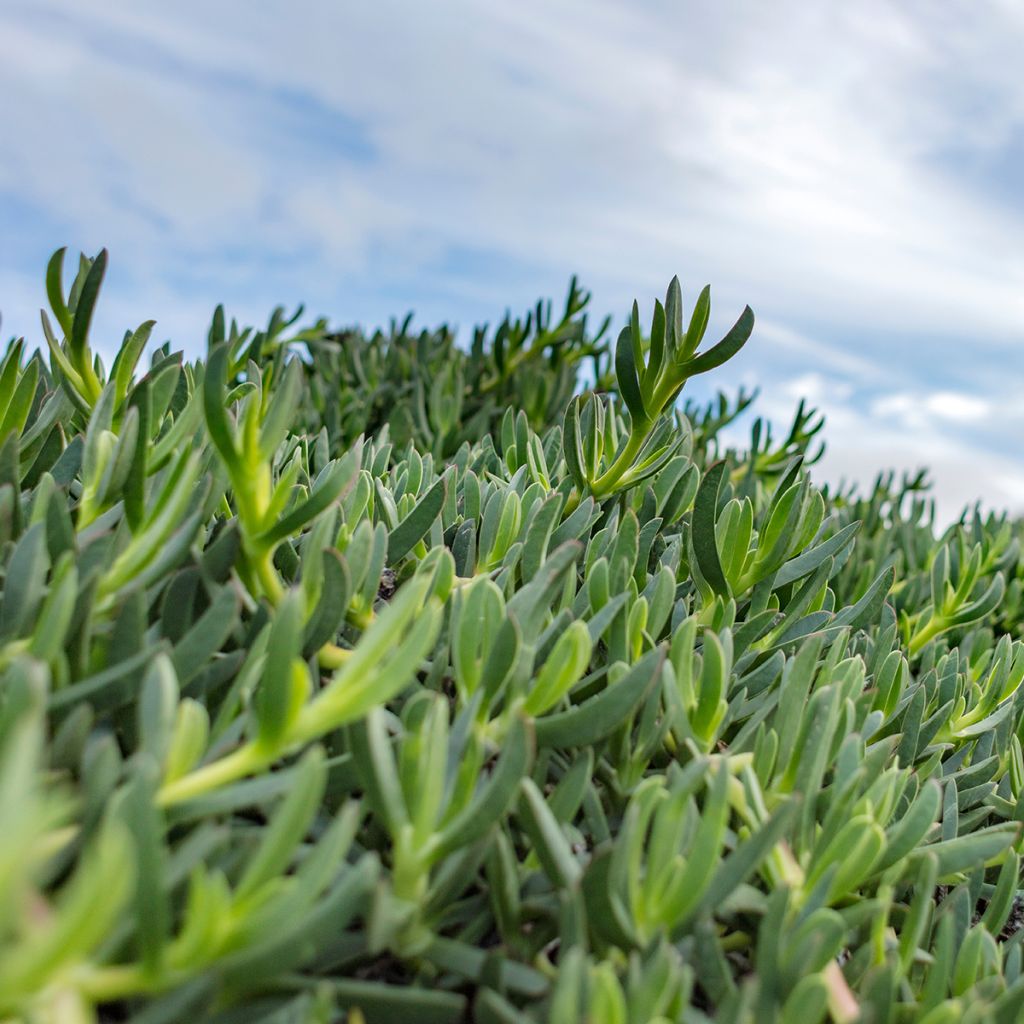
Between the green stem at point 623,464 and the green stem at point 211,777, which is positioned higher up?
the green stem at point 623,464

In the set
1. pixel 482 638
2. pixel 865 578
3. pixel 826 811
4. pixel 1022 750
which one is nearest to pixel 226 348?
pixel 482 638

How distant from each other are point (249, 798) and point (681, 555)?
2.37 feet

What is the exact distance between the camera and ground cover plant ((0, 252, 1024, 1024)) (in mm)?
563

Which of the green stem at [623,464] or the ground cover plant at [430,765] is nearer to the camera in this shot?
the ground cover plant at [430,765]

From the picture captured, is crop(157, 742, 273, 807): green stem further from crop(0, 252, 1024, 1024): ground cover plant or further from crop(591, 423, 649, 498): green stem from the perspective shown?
crop(591, 423, 649, 498): green stem

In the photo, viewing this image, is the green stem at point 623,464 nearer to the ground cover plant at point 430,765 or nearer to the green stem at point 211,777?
the ground cover plant at point 430,765

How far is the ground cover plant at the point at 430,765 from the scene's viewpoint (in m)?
0.56

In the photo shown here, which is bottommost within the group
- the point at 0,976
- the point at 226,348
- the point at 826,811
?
the point at 0,976

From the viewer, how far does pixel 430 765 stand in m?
0.64

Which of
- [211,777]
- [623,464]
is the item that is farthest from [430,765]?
[623,464]

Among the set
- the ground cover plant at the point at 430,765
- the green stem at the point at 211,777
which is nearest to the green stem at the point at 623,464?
the ground cover plant at the point at 430,765

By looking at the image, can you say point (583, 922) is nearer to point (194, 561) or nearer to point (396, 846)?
point (396, 846)

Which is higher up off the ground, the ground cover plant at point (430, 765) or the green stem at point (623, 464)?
the green stem at point (623, 464)

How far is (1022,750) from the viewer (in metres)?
1.26
